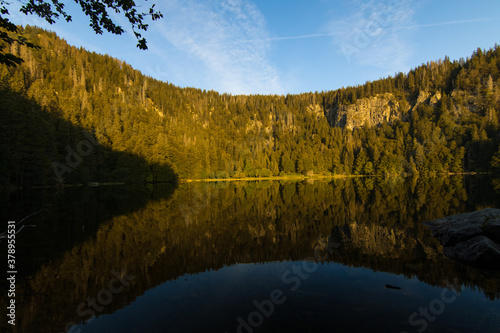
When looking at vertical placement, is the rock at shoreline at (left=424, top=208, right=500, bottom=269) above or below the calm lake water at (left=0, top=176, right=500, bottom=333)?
above

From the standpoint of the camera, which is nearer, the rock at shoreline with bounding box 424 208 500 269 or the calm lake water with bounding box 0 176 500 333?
the calm lake water with bounding box 0 176 500 333

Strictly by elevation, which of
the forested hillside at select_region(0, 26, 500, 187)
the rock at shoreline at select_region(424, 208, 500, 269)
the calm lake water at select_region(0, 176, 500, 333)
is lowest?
the calm lake water at select_region(0, 176, 500, 333)

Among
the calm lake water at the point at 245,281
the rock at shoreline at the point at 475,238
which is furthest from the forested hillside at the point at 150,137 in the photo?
the rock at shoreline at the point at 475,238

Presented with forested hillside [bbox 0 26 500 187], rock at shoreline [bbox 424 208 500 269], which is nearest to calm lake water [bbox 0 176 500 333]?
rock at shoreline [bbox 424 208 500 269]

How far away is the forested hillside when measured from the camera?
5888cm

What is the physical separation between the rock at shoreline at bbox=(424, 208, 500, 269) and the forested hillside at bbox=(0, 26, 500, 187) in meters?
61.5

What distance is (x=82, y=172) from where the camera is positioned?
232ft

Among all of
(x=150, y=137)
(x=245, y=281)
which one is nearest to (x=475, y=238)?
(x=245, y=281)

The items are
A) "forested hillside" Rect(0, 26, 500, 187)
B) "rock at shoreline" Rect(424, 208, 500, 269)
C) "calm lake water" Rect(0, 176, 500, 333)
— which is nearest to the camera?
"calm lake water" Rect(0, 176, 500, 333)

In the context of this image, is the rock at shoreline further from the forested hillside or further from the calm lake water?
the forested hillside

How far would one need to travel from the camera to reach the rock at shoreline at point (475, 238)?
11735mm

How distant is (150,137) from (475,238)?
4181 inches

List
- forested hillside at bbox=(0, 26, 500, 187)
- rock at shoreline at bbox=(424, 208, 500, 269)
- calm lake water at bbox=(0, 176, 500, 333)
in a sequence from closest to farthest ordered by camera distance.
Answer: calm lake water at bbox=(0, 176, 500, 333)
rock at shoreline at bbox=(424, 208, 500, 269)
forested hillside at bbox=(0, 26, 500, 187)

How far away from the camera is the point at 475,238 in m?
13.2
